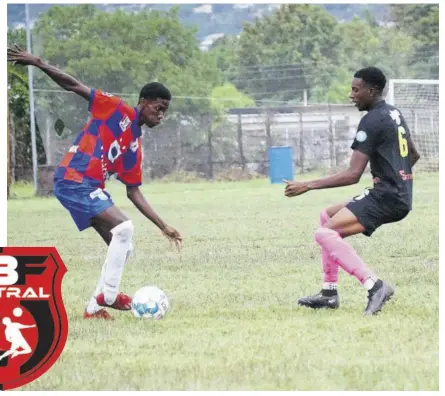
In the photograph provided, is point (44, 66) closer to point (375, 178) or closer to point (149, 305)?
point (149, 305)

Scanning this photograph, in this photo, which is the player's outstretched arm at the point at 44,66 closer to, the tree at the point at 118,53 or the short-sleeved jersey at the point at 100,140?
the short-sleeved jersey at the point at 100,140

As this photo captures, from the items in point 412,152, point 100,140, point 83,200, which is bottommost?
point 83,200

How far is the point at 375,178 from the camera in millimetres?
8938

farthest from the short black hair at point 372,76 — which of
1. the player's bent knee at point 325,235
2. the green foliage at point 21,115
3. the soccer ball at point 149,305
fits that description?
the green foliage at point 21,115

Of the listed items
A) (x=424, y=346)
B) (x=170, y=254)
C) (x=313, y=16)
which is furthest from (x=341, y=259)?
(x=313, y=16)

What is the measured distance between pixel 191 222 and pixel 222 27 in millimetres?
41278

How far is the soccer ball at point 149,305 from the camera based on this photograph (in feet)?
28.2

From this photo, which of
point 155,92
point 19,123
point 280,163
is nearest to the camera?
point 155,92

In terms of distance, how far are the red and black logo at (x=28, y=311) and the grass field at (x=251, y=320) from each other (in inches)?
7.6

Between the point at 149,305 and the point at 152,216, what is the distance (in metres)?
0.77

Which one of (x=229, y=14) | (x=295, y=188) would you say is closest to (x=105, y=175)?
(x=295, y=188)

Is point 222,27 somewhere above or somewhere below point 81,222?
above

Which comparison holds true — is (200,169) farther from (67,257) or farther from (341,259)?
(341,259)

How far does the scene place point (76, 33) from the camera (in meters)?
37.8
